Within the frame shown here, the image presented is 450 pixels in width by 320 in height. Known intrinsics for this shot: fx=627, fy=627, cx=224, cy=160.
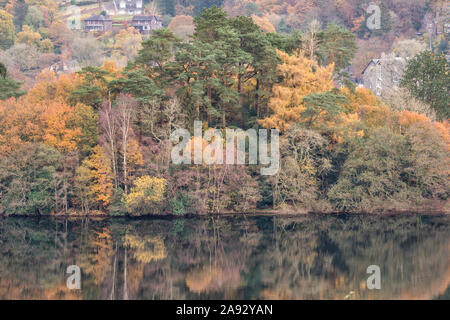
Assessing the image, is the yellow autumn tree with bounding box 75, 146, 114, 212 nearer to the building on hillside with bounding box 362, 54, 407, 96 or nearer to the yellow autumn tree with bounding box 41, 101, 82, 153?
the yellow autumn tree with bounding box 41, 101, 82, 153

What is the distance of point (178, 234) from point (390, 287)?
12150 millimetres

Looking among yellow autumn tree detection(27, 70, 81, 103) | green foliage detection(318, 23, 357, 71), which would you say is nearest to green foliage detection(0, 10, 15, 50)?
yellow autumn tree detection(27, 70, 81, 103)

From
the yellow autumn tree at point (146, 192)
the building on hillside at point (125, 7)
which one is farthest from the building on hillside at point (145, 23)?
the yellow autumn tree at point (146, 192)

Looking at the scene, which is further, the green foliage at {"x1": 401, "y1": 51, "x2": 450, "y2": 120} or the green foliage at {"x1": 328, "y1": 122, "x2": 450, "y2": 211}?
the green foliage at {"x1": 401, "y1": 51, "x2": 450, "y2": 120}

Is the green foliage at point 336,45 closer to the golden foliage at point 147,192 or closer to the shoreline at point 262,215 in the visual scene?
the shoreline at point 262,215

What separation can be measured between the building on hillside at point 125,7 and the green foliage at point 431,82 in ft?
235

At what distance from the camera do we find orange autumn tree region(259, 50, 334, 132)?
37312 mm

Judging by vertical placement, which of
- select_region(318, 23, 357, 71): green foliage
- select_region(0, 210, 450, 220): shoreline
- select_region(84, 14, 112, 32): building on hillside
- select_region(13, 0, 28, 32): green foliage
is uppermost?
select_region(13, 0, 28, 32): green foliage

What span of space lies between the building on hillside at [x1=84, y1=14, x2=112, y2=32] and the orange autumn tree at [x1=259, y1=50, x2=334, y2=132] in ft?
202

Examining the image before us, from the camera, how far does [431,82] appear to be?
4172 centimetres

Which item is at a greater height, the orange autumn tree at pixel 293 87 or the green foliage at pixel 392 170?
the orange autumn tree at pixel 293 87

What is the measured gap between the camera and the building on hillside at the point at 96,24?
9538 centimetres

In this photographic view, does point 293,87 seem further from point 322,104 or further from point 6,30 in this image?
point 6,30

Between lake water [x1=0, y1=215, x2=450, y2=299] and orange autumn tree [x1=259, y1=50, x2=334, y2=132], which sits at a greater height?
orange autumn tree [x1=259, y1=50, x2=334, y2=132]
